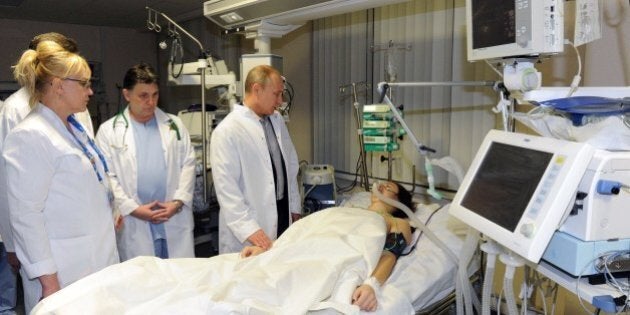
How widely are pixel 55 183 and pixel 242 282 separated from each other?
2.47ft

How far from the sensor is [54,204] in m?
1.58

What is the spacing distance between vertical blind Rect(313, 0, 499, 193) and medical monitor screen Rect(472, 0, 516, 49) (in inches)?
39.0

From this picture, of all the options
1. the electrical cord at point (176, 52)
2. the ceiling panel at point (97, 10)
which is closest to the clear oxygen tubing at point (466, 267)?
the electrical cord at point (176, 52)

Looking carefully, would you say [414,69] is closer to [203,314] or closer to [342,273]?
[342,273]

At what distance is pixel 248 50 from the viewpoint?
4.30 metres

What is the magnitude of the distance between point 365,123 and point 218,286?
942mm

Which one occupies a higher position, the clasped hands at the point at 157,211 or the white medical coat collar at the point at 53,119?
the white medical coat collar at the point at 53,119

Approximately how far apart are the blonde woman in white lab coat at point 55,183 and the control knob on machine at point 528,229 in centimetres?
144

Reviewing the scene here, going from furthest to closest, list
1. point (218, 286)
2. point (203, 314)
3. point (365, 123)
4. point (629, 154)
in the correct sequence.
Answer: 1. point (365, 123)
2. point (218, 286)
3. point (203, 314)
4. point (629, 154)

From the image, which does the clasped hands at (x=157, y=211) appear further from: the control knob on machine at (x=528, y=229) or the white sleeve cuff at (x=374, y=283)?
the control knob on machine at (x=528, y=229)

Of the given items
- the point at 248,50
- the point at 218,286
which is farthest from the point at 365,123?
the point at 248,50

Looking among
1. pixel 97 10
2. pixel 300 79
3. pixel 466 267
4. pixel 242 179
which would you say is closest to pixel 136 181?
pixel 242 179

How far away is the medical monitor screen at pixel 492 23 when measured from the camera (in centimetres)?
135

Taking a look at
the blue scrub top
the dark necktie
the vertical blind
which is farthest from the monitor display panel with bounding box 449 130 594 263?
the blue scrub top
